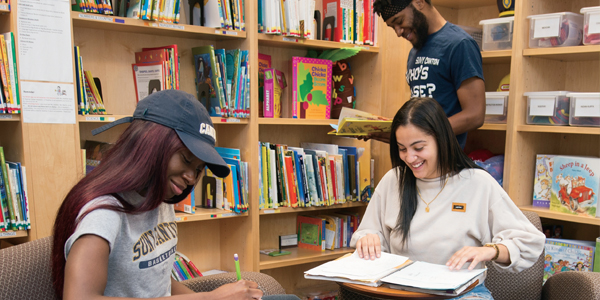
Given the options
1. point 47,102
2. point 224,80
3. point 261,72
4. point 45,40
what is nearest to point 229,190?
point 224,80

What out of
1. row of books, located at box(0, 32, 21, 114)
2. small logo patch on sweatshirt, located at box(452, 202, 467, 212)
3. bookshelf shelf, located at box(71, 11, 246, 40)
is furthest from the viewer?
bookshelf shelf, located at box(71, 11, 246, 40)

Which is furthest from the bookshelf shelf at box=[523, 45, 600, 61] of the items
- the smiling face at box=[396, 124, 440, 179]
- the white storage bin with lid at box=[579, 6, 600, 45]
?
the smiling face at box=[396, 124, 440, 179]

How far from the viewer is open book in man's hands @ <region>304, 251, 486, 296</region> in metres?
1.27

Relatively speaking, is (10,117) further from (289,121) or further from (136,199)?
(289,121)

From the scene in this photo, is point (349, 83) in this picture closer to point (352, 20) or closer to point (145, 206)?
point (352, 20)

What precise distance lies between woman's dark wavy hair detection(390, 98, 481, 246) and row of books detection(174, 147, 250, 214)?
3.54 ft

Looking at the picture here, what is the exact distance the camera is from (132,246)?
1150mm

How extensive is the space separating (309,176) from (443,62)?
102 centimetres

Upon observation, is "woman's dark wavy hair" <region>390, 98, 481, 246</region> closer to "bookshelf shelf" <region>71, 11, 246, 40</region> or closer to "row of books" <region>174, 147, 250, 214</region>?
"row of books" <region>174, 147, 250, 214</region>

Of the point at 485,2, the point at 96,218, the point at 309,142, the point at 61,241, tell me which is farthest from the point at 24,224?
the point at 485,2

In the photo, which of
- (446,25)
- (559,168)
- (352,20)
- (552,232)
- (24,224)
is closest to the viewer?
(24,224)

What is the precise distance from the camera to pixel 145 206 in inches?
44.3

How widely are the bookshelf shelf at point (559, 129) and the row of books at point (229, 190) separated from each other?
1509 millimetres

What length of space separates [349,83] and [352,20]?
405 mm
